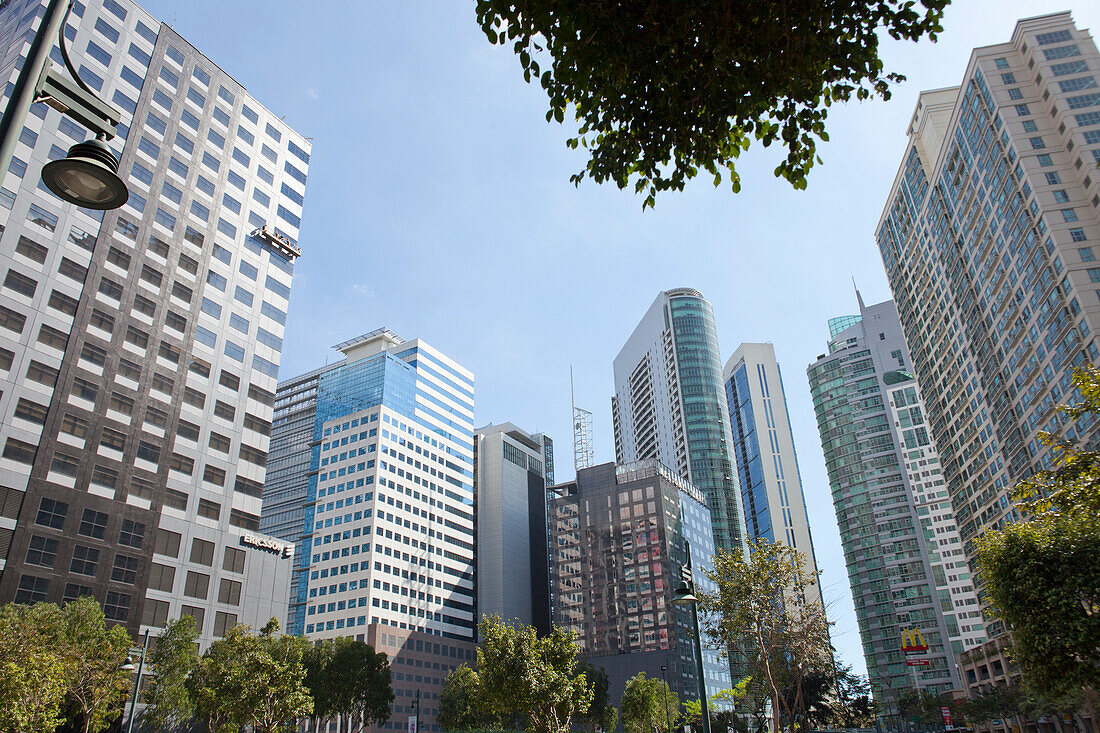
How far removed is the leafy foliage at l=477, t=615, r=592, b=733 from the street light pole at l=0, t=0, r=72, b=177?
32516 millimetres

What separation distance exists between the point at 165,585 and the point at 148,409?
14.8m

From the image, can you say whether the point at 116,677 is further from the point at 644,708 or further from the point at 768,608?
the point at 644,708

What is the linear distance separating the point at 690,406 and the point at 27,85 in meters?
173

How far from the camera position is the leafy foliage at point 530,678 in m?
Result: 33.7

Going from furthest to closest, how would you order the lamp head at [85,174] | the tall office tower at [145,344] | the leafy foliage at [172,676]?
the tall office tower at [145,344] < the leafy foliage at [172,676] < the lamp head at [85,174]

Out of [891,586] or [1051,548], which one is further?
[891,586]

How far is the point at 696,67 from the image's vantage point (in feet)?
27.2

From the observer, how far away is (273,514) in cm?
12769

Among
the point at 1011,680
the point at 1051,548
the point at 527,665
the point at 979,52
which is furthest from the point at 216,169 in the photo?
the point at 1011,680

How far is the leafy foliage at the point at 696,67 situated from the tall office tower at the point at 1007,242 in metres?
54.5

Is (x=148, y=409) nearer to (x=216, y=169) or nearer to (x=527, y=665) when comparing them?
(x=216, y=169)

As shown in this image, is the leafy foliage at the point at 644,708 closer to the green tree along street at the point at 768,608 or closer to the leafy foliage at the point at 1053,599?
the green tree along street at the point at 768,608

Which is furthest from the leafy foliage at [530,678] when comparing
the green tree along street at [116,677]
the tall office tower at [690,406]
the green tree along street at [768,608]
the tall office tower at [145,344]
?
the tall office tower at [690,406]

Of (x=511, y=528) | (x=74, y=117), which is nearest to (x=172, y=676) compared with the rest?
(x=74, y=117)
